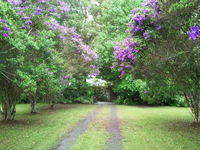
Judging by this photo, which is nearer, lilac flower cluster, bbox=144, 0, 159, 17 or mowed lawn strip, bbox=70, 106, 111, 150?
mowed lawn strip, bbox=70, 106, 111, 150

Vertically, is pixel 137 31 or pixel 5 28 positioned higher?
pixel 137 31

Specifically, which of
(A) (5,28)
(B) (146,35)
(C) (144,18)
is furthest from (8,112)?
(C) (144,18)

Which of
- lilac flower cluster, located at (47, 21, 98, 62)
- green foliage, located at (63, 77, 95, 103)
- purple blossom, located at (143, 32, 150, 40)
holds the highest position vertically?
lilac flower cluster, located at (47, 21, 98, 62)

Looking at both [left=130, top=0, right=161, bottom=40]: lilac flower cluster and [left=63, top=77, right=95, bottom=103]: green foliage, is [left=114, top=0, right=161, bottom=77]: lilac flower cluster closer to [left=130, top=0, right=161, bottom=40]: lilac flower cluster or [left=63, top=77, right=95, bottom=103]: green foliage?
[left=130, top=0, right=161, bottom=40]: lilac flower cluster

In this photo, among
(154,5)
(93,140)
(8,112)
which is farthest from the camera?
(8,112)

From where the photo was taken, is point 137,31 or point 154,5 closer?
point 154,5

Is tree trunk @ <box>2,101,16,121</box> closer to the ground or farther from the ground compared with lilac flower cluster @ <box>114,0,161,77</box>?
closer to the ground

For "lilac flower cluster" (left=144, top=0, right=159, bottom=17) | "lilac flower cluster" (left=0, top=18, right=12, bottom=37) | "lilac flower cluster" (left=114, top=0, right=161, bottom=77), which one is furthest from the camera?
"lilac flower cluster" (left=114, top=0, right=161, bottom=77)

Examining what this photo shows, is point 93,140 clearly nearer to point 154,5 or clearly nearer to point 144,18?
point 144,18

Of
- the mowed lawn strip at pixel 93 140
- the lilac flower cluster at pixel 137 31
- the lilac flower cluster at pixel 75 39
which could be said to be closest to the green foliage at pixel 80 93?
the lilac flower cluster at pixel 75 39

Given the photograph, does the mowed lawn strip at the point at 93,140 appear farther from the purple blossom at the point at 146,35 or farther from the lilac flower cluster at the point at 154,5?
the lilac flower cluster at the point at 154,5

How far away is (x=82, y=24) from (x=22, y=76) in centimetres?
2172

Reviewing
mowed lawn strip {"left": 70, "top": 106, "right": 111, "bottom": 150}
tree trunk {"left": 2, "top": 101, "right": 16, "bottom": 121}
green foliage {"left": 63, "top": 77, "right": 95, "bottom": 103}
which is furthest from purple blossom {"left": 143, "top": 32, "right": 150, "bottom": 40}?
green foliage {"left": 63, "top": 77, "right": 95, "bottom": 103}

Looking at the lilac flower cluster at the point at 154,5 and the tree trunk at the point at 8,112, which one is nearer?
the lilac flower cluster at the point at 154,5
